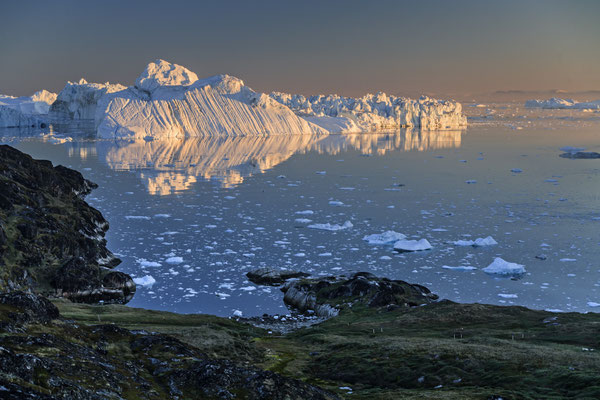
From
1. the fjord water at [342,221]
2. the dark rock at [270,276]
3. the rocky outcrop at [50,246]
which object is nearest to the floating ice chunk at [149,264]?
the fjord water at [342,221]

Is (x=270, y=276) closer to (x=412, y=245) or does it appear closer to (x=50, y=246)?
(x=412, y=245)

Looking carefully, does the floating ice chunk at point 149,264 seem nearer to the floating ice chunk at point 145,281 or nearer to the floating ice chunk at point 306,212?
the floating ice chunk at point 145,281

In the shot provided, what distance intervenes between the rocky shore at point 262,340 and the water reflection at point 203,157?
115 ft

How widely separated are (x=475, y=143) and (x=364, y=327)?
447 feet

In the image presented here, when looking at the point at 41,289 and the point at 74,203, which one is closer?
the point at 41,289

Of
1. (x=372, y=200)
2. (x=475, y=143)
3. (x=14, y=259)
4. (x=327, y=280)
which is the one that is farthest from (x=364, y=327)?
(x=475, y=143)

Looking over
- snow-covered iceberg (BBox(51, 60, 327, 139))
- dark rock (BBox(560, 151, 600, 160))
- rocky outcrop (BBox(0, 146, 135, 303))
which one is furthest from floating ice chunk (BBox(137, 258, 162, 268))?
snow-covered iceberg (BBox(51, 60, 327, 139))

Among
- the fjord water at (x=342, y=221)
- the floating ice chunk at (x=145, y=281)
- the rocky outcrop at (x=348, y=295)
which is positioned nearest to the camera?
the rocky outcrop at (x=348, y=295)

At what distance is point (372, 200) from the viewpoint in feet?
226

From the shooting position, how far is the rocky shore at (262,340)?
1504cm

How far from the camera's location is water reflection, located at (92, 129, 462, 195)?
288 ft

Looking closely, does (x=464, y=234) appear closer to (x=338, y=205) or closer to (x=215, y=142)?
(x=338, y=205)

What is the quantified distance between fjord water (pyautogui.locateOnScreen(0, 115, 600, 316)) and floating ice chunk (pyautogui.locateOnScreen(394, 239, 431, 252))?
1339mm

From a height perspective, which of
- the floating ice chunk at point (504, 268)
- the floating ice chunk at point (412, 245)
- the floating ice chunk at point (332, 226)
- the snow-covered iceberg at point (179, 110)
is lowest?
the floating ice chunk at point (504, 268)
